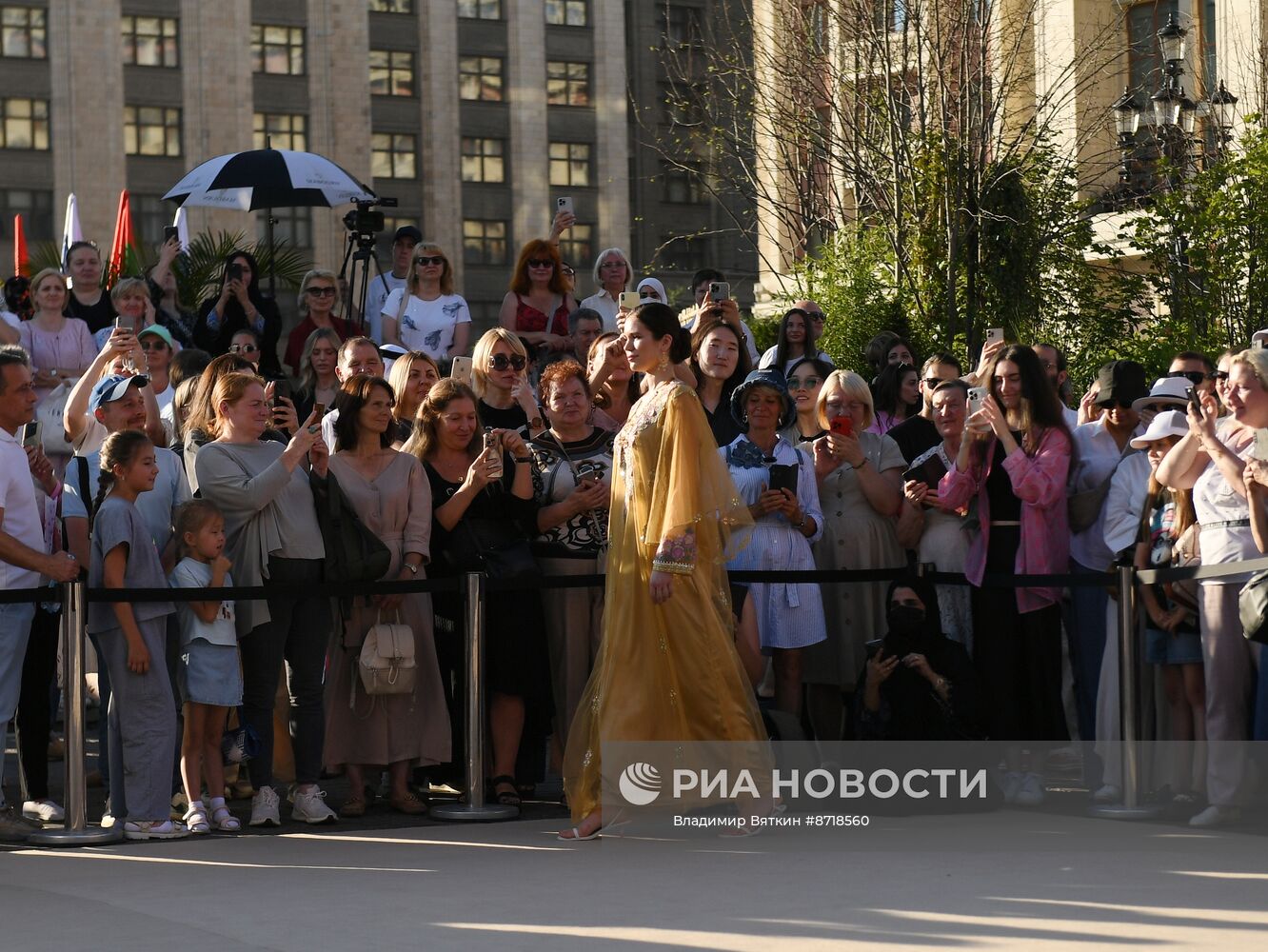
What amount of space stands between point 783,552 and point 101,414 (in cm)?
343

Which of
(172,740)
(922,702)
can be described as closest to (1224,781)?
(922,702)

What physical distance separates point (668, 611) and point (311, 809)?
194 centimetres

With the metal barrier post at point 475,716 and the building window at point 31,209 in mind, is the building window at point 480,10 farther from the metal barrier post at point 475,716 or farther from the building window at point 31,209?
the metal barrier post at point 475,716

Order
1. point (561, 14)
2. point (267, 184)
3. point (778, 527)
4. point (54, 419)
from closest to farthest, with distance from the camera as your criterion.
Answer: point (778, 527)
point (54, 419)
point (267, 184)
point (561, 14)

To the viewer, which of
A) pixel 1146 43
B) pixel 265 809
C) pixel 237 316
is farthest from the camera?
pixel 1146 43

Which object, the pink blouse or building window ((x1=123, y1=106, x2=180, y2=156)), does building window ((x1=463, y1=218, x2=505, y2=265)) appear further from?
the pink blouse

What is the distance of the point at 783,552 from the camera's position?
9.91 m

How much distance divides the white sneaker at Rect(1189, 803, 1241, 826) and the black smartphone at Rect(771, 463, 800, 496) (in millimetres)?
2452

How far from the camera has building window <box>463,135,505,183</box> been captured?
253 ft

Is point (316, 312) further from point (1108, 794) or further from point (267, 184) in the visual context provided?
point (1108, 794)

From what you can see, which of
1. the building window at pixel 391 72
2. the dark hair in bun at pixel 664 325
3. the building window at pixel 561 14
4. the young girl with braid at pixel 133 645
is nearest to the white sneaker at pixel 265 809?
the young girl with braid at pixel 133 645

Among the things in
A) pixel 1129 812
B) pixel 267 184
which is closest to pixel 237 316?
pixel 267 184

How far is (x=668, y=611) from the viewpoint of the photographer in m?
8.79

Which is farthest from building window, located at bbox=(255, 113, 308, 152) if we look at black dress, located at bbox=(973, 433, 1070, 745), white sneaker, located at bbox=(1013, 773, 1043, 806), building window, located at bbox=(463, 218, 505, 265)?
white sneaker, located at bbox=(1013, 773, 1043, 806)
